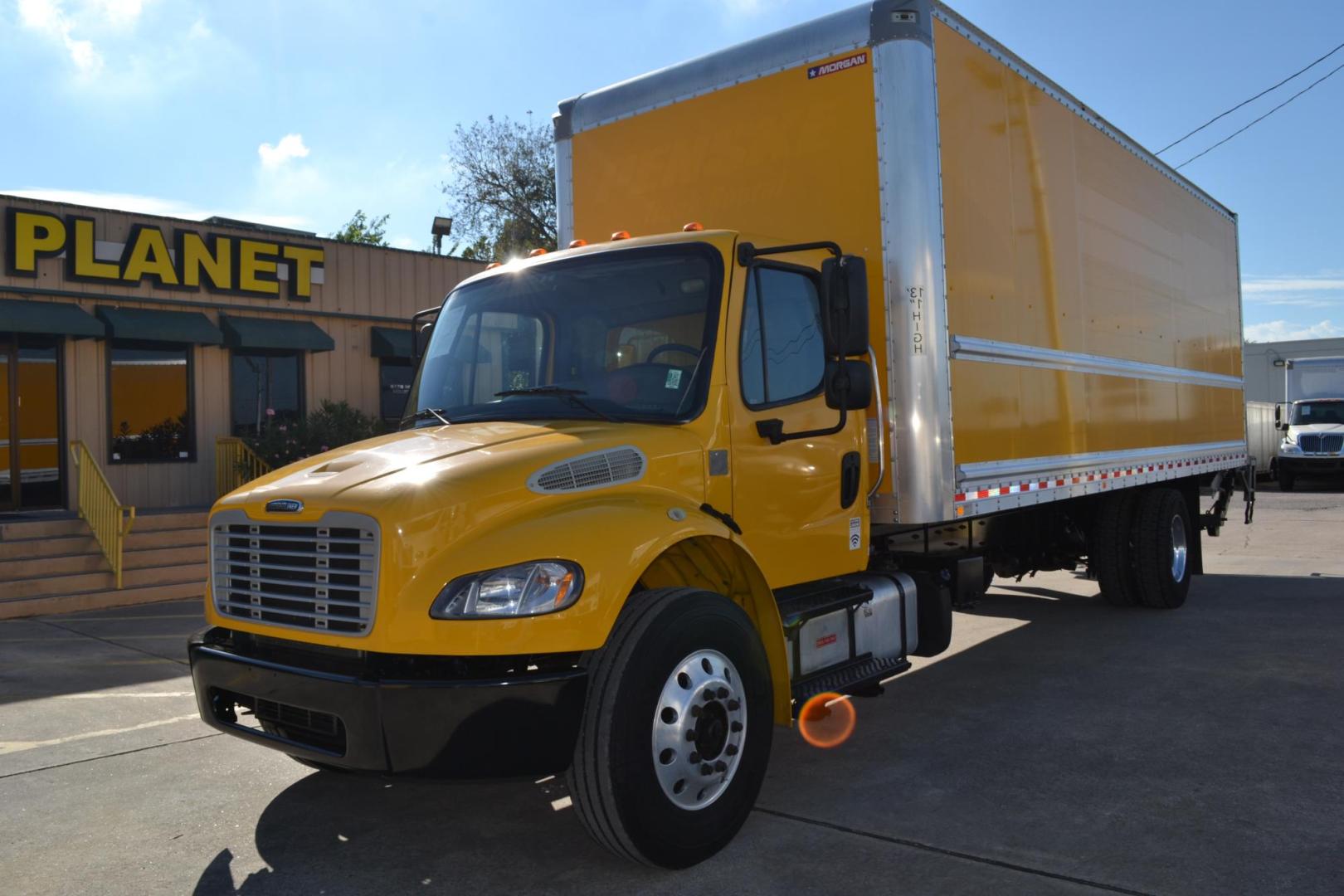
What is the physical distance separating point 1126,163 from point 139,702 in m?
8.22

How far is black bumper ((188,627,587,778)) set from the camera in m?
3.52

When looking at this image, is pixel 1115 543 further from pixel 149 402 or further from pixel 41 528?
pixel 149 402

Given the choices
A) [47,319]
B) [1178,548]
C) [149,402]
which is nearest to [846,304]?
[1178,548]

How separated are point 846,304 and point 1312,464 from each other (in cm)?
2663

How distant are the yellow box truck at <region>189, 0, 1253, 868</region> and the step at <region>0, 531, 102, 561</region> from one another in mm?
7904

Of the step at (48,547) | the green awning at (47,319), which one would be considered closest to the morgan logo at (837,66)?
the step at (48,547)

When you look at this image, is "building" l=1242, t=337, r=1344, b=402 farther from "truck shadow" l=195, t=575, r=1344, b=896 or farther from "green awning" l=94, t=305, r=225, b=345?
"green awning" l=94, t=305, r=225, b=345

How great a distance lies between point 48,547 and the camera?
1223cm

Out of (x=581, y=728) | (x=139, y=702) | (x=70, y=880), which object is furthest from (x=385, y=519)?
(x=139, y=702)

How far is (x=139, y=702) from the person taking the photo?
6906 mm

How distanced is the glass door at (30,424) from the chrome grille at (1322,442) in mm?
27092

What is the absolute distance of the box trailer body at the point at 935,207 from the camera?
5500 mm

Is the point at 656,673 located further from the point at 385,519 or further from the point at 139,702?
the point at 139,702

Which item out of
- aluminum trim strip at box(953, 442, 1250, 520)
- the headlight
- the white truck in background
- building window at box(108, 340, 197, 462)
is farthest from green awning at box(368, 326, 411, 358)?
the white truck in background
